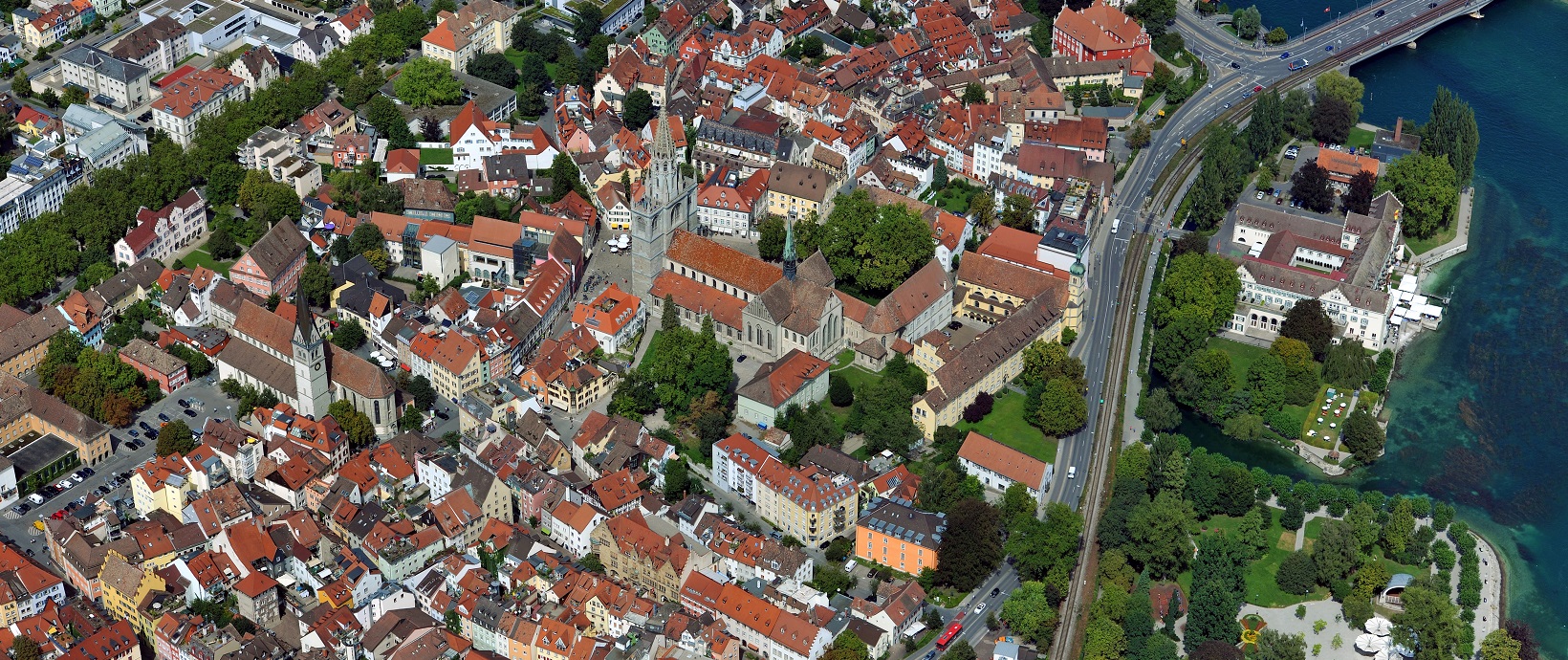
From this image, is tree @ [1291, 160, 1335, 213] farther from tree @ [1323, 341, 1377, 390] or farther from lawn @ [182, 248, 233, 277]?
lawn @ [182, 248, 233, 277]

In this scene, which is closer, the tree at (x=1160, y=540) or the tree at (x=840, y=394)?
the tree at (x=1160, y=540)

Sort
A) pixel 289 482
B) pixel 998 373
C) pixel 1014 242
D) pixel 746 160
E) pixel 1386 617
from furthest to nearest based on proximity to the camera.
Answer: pixel 746 160 → pixel 1014 242 → pixel 998 373 → pixel 289 482 → pixel 1386 617

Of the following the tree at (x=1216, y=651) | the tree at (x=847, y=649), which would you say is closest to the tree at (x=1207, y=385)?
the tree at (x=1216, y=651)

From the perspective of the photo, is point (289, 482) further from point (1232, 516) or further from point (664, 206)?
point (1232, 516)

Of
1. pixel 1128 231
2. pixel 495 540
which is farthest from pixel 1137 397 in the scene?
pixel 495 540

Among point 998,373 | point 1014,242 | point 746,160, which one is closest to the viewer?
point 998,373

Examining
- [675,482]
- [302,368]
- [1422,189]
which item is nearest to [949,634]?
[675,482]

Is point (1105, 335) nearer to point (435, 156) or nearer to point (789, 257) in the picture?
point (789, 257)

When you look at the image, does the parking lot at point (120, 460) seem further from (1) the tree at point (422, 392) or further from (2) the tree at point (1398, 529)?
(2) the tree at point (1398, 529)
